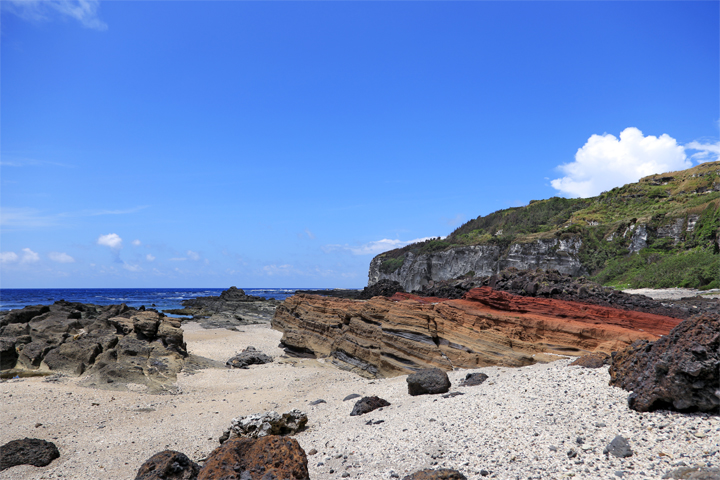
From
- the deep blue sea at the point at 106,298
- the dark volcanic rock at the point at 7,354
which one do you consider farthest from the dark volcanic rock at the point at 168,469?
the deep blue sea at the point at 106,298

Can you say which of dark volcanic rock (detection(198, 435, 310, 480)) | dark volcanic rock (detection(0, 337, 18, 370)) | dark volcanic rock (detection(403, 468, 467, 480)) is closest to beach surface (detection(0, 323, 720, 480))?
dark volcanic rock (detection(403, 468, 467, 480))

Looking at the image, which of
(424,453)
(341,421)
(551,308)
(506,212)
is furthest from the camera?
(506,212)

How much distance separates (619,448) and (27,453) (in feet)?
31.6

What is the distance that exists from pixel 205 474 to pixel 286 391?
26.8 ft

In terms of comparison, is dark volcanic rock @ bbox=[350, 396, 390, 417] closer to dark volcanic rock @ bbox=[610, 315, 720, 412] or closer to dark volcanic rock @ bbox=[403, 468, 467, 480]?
dark volcanic rock @ bbox=[403, 468, 467, 480]

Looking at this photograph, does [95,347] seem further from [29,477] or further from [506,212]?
[506,212]

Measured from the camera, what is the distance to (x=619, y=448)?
462 centimetres

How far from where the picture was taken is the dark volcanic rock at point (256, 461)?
4.59 metres

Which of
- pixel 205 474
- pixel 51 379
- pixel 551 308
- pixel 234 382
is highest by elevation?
pixel 551 308

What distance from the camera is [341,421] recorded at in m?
8.39

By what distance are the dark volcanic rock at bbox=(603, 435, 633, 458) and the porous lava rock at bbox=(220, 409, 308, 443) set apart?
219 inches

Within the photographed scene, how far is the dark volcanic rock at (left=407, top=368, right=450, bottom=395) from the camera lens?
923 centimetres

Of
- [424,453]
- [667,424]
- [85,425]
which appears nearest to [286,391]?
[85,425]

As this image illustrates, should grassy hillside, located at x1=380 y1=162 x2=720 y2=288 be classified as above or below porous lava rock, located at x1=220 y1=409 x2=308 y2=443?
above
